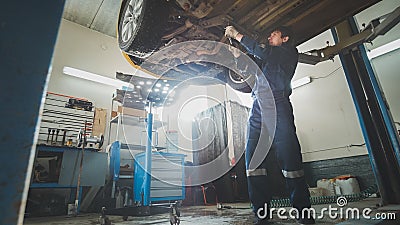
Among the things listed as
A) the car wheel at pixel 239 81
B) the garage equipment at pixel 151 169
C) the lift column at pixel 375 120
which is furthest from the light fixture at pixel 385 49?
the garage equipment at pixel 151 169

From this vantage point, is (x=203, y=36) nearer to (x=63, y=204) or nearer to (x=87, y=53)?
(x=63, y=204)

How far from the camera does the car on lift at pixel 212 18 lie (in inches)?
63.2

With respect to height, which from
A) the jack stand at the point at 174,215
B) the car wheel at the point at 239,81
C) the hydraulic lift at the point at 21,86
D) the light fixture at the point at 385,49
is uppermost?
the light fixture at the point at 385,49

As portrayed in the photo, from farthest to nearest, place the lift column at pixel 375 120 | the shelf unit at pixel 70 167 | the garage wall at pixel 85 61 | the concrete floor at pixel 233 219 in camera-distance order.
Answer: the garage wall at pixel 85 61
the shelf unit at pixel 70 167
the lift column at pixel 375 120
the concrete floor at pixel 233 219

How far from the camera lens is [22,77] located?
1.12 feet

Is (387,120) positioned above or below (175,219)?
above

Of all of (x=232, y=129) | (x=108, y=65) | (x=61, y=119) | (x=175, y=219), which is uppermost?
(x=108, y=65)

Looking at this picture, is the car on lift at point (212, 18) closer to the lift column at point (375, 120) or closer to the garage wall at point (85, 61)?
the lift column at point (375, 120)

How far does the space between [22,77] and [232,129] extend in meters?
4.01

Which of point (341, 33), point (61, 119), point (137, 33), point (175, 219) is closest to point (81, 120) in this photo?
point (61, 119)

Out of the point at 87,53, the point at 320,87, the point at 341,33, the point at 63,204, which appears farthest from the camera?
the point at 87,53

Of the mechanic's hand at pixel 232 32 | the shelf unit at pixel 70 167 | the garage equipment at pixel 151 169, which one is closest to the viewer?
the mechanic's hand at pixel 232 32

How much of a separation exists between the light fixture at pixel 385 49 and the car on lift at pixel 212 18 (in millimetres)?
2241

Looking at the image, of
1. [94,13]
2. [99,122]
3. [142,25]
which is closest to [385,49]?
[142,25]
